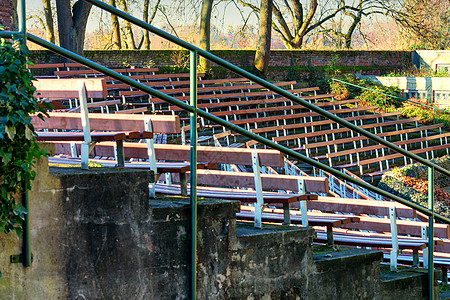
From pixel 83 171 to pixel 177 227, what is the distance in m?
0.61

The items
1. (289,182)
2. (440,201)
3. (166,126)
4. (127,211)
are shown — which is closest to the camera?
(127,211)

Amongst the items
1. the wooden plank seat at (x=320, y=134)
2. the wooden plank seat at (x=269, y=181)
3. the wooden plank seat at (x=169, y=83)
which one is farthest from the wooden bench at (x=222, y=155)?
the wooden plank seat at (x=169, y=83)

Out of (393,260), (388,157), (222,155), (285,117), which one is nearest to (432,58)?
(388,157)

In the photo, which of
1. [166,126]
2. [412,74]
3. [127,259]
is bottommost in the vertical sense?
[127,259]

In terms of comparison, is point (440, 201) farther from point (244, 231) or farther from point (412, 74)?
point (412, 74)

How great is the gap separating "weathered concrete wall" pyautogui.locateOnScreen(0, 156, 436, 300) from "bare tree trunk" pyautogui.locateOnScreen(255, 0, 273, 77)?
1631 centimetres

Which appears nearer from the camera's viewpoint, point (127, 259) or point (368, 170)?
point (127, 259)

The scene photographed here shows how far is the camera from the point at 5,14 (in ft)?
21.6

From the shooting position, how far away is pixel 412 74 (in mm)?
23438

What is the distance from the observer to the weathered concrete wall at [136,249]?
9.37 ft

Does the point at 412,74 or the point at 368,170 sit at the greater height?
the point at 412,74

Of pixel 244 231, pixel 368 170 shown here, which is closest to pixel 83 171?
pixel 244 231

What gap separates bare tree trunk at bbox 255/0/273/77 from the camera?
758 inches

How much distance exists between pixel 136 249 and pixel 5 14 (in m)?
4.53
